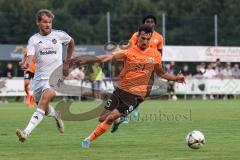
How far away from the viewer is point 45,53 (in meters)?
14.4

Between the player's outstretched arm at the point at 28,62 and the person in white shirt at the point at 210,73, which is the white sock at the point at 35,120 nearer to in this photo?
the player's outstretched arm at the point at 28,62

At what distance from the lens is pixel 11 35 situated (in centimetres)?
4947

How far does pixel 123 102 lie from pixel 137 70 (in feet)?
2.43

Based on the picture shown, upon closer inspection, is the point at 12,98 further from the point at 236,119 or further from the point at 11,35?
the point at 236,119

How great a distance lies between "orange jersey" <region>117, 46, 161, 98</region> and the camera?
529 inches

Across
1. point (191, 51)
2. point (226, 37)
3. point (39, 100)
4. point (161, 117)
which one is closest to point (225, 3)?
point (226, 37)

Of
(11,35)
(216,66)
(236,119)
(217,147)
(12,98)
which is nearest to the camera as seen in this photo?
(217,147)

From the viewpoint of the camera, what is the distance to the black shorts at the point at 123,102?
13094 millimetres

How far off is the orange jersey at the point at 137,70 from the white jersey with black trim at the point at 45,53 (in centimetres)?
160

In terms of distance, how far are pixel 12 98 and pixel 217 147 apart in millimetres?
28617

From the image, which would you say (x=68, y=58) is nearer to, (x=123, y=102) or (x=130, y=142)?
(x=123, y=102)

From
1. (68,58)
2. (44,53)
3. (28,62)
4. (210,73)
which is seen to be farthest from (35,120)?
(210,73)

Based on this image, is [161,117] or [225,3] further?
[225,3]

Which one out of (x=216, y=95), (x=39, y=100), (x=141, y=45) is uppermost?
(x=141, y=45)
